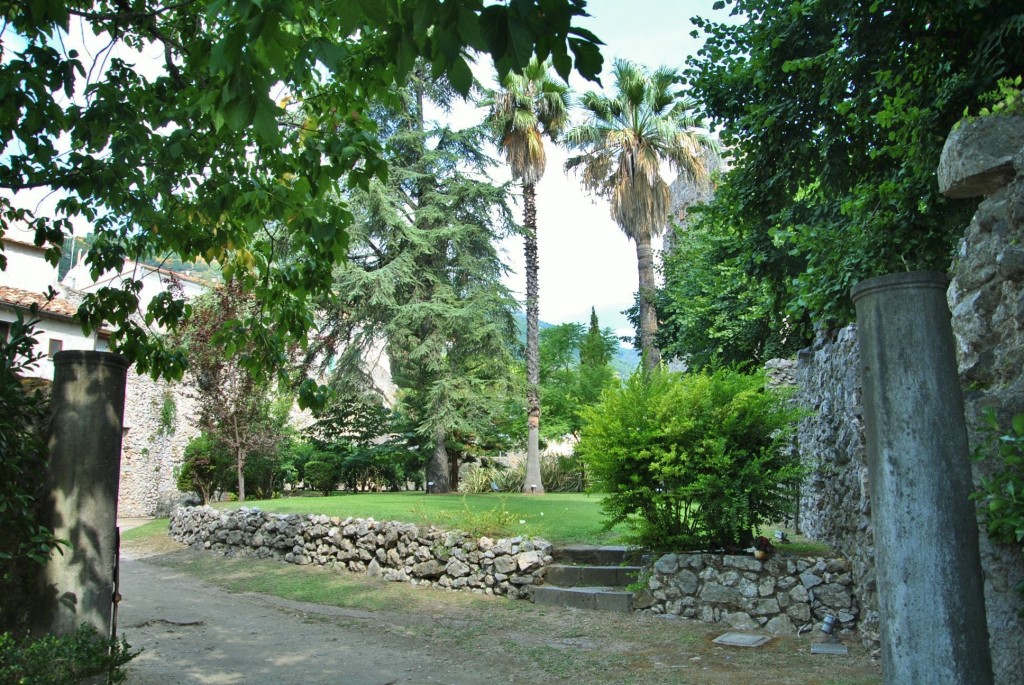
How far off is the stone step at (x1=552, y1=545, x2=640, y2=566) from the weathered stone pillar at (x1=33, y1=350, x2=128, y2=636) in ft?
20.7

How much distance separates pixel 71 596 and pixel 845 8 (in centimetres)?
825

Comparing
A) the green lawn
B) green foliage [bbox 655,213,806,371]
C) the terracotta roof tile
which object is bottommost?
the green lawn

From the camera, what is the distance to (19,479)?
4734mm

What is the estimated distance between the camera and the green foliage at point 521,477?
21938mm

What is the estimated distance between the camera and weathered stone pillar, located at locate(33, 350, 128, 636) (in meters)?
4.76

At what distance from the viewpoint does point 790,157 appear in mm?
8484

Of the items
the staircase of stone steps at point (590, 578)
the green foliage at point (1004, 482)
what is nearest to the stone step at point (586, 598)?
the staircase of stone steps at point (590, 578)

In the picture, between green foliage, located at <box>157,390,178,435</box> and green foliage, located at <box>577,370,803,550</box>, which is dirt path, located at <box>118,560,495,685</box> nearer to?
green foliage, located at <box>577,370,803,550</box>

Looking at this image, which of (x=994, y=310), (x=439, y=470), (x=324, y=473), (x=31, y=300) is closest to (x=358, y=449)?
(x=324, y=473)

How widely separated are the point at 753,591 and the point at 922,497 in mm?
5108

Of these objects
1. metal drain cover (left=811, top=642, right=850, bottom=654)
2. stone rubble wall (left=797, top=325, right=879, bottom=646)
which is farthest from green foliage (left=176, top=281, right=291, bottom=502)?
metal drain cover (left=811, top=642, right=850, bottom=654)

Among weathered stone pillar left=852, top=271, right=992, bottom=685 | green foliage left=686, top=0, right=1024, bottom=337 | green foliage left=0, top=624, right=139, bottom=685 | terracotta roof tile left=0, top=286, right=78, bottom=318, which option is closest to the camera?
weathered stone pillar left=852, top=271, right=992, bottom=685

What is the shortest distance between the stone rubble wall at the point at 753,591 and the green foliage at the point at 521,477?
13161mm

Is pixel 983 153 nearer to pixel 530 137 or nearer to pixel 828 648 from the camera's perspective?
pixel 828 648
